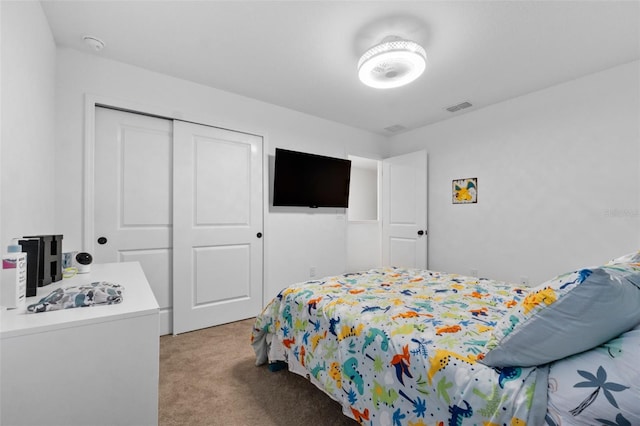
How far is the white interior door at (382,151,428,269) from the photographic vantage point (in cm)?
400

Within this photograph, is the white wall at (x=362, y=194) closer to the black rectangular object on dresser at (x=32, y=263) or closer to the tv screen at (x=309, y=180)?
the tv screen at (x=309, y=180)

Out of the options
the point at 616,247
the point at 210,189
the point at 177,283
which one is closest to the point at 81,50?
the point at 210,189

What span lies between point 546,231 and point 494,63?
5.96 ft

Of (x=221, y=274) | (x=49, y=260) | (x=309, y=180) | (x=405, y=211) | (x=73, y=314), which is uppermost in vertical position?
(x=309, y=180)

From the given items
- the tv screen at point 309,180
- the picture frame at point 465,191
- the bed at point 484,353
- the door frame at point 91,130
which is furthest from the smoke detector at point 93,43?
the picture frame at point 465,191

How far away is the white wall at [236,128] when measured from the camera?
230 cm

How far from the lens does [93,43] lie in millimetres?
2199

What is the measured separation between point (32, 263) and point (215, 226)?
5.95 ft

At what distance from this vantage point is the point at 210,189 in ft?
9.85

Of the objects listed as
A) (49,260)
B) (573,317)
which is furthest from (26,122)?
(573,317)

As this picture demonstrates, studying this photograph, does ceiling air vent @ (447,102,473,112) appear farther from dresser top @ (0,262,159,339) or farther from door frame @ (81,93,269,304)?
dresser top @ (0,262,159,339)

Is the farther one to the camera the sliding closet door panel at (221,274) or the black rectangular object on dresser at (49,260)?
the sliding closet door panel at (221,274)

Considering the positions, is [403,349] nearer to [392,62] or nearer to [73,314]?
[73,314]

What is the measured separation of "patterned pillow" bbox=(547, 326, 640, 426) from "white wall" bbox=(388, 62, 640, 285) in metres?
2.49
